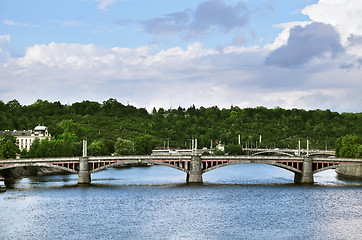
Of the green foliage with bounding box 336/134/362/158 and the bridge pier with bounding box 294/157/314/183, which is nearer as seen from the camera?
the bridge pier with bounding box 294/157/314/183

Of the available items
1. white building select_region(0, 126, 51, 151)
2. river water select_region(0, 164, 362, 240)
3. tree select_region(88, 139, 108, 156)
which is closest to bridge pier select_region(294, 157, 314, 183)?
river water select_region(0, 164, 362, 240)

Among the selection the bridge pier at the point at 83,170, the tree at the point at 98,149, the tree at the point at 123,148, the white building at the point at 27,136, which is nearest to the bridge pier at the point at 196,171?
the bridge pier at the point at 83,170

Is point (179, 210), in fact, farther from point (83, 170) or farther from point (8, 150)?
point (8, 150)

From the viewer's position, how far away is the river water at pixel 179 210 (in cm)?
7150

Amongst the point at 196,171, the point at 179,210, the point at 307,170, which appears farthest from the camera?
the point at 307,170

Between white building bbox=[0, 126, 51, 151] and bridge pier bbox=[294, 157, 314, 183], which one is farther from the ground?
white building bbox=[0, 126, 51, 151]

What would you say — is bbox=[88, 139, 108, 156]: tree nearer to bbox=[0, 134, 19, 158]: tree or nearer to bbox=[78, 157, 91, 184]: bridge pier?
bbox=[0, 134, 19, 158]: tree

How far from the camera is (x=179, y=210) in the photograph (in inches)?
3413

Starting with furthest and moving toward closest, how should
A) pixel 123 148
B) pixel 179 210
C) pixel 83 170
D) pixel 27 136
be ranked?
pixel 27 136, pixel 123 148, pixel 83 170, pixel 179 210

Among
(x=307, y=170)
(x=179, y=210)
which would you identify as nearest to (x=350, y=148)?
(x=307, y=170)

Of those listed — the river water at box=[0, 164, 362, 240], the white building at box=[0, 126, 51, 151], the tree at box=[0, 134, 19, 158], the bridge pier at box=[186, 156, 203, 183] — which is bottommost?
the river water at box=[0, 164, 362, 240]

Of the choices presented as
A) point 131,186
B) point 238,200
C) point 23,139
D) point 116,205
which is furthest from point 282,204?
point 23,139

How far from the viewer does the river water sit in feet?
235

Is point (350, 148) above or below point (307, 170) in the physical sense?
above
